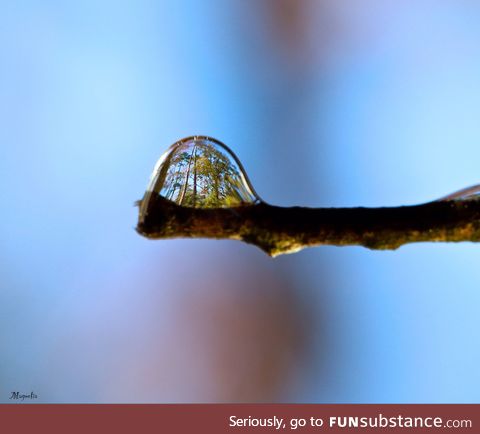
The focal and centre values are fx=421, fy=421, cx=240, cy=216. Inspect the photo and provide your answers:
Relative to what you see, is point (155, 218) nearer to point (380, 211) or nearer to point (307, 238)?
point (307, 238)

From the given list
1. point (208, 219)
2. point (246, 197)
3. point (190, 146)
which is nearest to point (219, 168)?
point (190, 146)

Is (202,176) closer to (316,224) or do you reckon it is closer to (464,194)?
(316,224)

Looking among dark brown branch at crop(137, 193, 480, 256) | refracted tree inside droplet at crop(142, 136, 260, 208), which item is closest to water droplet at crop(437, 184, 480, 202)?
dark brown branch at crop(137, 193, 480, 256)

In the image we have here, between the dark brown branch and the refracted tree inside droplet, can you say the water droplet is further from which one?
the refracted tree inside droplet

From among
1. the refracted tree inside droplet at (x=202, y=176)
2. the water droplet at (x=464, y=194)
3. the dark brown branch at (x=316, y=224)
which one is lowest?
the dark brown branch at (x=316, y=224)

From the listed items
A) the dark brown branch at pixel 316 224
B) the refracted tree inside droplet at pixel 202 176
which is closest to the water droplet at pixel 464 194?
the dark brown branch at pixel 316 224

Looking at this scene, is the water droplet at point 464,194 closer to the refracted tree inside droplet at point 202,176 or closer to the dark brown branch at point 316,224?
the dark brown branch at point 316,224
